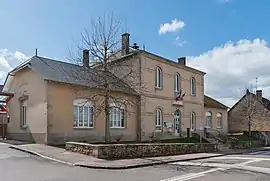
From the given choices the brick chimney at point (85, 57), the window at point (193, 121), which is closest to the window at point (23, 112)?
the brick chimney at point (85, 57)

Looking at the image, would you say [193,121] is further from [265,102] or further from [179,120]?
[265,102]

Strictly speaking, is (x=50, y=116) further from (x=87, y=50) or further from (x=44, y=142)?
(x=87, y=50)

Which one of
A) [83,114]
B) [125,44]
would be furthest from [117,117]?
[125,44]

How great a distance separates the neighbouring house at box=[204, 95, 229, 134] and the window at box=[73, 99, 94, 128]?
19.5 meters

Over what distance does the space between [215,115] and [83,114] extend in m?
23.0

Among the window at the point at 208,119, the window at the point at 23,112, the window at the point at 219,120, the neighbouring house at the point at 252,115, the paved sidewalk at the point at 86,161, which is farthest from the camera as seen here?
the neighbouring house at the point at 252,115

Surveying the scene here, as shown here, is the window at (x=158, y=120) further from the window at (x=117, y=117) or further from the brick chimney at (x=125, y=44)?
the brick chimney at (x=125, y=44)

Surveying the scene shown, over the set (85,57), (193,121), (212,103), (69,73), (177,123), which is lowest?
(177,123)

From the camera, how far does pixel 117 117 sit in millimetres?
27750

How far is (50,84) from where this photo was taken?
22.0 metres

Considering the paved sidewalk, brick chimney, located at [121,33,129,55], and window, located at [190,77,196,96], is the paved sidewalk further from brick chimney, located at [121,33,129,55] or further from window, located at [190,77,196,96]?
window, located at [190,77,196,96]

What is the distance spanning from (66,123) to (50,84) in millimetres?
2944

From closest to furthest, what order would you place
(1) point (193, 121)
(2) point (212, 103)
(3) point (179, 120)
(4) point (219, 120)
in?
(3) point (179, 120)
(1) point (193, 121)
(2) point (212, 103)
(4) point (219, 120)

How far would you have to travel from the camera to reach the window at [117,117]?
27156 millimetres
